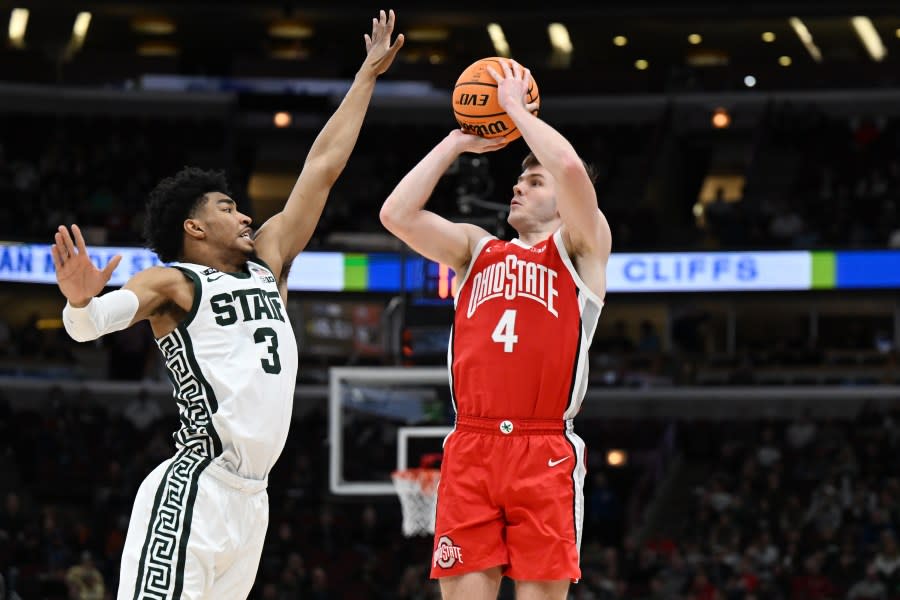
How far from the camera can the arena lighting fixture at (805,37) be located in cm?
2745

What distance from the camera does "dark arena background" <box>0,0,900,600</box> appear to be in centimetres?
→ 1864

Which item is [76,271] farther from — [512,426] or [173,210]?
[512,426]

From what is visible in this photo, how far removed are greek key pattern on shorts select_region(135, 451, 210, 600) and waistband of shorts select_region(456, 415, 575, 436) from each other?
106 cm

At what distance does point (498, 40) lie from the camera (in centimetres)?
2892

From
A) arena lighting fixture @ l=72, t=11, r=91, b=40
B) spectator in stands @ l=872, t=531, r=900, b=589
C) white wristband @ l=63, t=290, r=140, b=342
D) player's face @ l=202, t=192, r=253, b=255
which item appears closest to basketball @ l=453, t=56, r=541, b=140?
player's face @ l=202, t=192, r=253, b=255

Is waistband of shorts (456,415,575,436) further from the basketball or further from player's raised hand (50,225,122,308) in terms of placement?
player's raised hand (50,225,122,308)

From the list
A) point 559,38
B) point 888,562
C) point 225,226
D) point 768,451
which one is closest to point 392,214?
point 225,226

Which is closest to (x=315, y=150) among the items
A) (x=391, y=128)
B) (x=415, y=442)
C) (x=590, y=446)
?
(x=415, y=442)

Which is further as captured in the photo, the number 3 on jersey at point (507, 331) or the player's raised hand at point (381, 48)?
the player's raised hand at point (381, 48)

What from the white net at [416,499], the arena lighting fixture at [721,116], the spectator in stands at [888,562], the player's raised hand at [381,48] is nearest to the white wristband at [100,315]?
the player's raised hand at [381,48]

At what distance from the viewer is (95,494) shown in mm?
20438

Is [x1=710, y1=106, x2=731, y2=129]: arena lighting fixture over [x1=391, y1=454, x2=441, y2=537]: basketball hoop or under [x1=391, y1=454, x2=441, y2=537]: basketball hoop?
over

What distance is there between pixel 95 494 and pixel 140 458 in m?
0.81

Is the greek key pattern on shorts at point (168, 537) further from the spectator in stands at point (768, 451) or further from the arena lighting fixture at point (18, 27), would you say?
the arena lighting fixture at point (18, 27)
